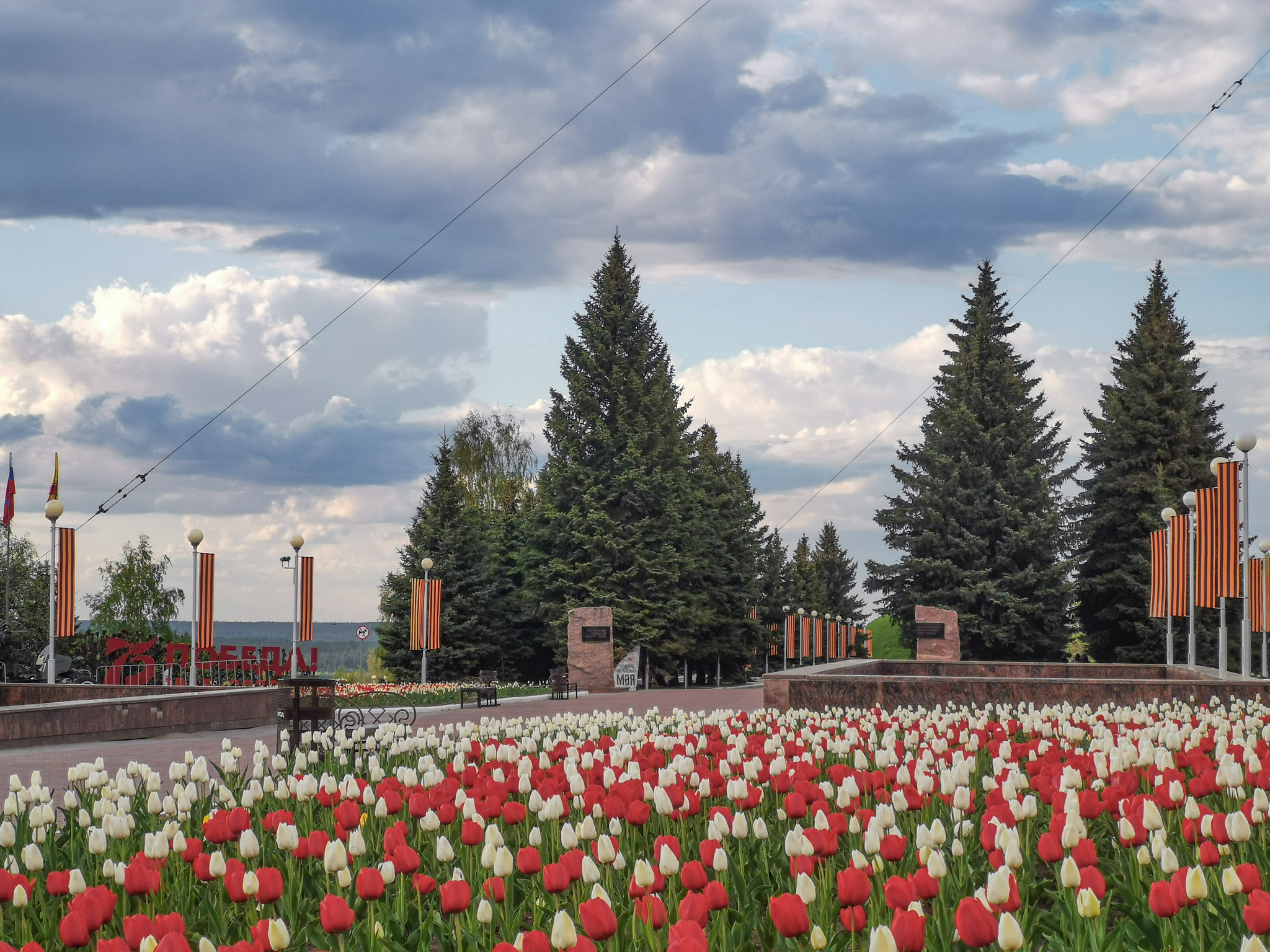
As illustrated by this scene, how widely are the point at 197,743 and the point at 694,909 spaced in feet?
56.2

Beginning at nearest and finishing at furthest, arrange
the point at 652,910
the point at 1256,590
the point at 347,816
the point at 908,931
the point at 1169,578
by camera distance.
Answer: the point at 908,931 < the point at 652,910 < the point at 347,816 < the point at 1169,578 < the point at 1256,590

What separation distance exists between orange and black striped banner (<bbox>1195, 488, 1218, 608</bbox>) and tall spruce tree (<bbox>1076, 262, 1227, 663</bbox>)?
17.9 metres

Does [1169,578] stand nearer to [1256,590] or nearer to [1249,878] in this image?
[1256,590]

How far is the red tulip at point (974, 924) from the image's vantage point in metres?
4.04

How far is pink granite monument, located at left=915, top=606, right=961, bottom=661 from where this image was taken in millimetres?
38812

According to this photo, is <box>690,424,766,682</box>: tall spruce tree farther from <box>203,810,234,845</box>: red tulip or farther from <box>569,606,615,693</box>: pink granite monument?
<box>203,810,234,845</box>: red tulip

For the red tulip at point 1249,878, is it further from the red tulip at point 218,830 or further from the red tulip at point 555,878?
the red tulip at point 218,830

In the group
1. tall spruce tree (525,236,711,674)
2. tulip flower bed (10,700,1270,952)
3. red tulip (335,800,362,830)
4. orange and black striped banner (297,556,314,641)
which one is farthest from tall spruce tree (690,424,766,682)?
red tulip (335,800,362,830)

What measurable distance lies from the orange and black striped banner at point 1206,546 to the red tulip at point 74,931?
23.0 metres

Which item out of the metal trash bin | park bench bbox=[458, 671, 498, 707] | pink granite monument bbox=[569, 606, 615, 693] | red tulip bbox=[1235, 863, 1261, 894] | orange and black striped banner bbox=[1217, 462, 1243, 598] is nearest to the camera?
red tulip bbox=[1235, 863, 1261, 894]

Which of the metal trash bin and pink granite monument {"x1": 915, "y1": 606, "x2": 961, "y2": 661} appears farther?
pink granite monument {"x1": 915, "y1": 606, "x2": 961, "y2": 661}

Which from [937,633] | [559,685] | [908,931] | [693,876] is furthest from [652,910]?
[937,633]

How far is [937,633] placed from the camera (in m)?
38.8

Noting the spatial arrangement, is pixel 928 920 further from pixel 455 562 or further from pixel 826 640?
pixel 826 640
